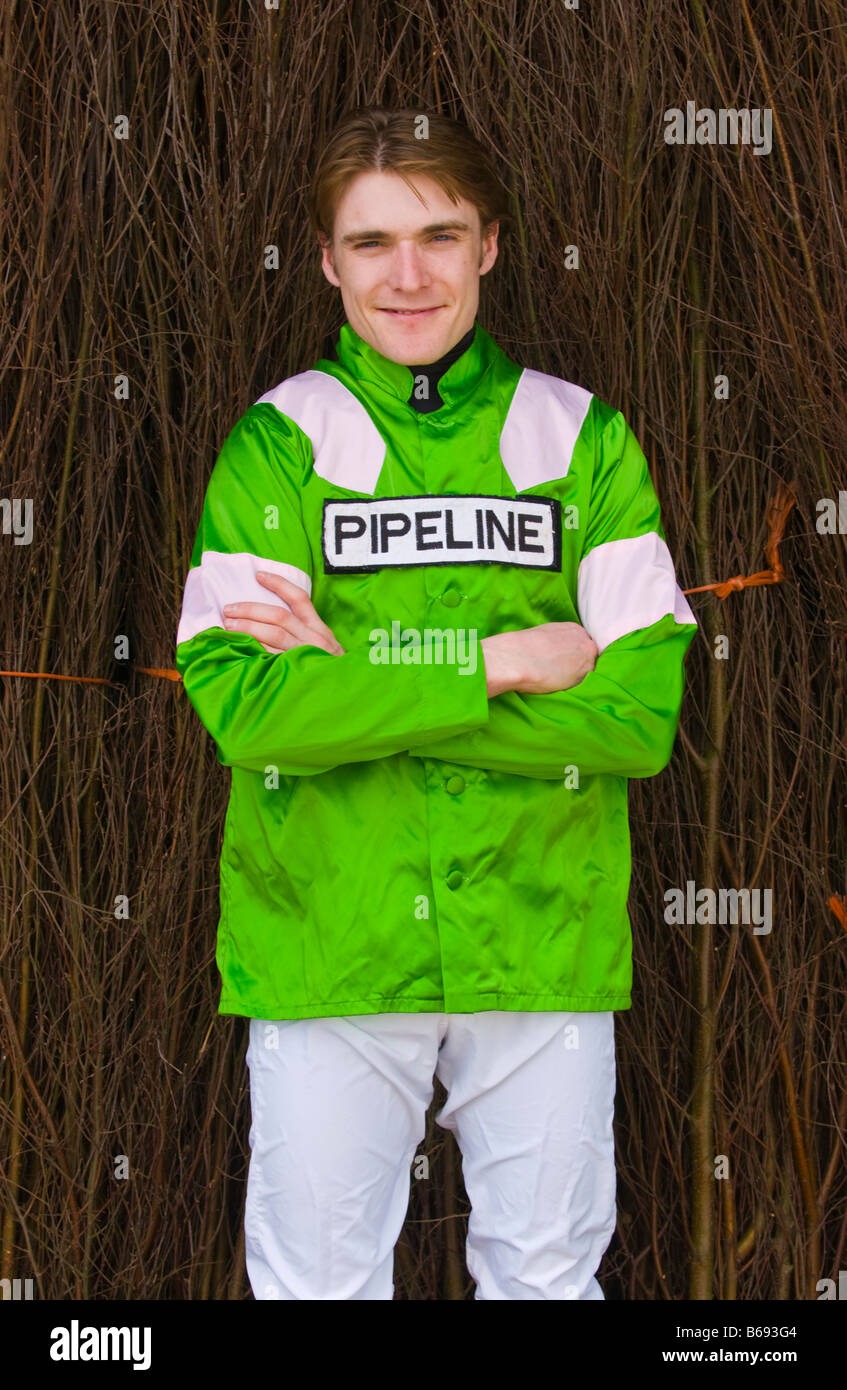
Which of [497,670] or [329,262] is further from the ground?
[329,262]

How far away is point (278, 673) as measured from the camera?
1.56 meters

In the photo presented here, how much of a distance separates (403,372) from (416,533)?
206mm

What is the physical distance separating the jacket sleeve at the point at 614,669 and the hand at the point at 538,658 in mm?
16

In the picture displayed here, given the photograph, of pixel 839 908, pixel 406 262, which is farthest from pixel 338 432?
pixel 839 908

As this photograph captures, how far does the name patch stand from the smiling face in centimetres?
18

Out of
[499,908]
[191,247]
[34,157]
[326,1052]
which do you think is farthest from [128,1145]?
[34,157]

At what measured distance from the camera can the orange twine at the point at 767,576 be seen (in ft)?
7.25

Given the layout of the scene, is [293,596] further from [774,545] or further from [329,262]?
[774,545]

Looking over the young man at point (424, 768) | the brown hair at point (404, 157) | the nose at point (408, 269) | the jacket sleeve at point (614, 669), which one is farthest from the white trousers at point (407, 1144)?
the brown hair at point (404, 157)

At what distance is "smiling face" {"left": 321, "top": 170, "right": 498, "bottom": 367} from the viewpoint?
5.54 ft

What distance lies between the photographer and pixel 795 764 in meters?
2.29

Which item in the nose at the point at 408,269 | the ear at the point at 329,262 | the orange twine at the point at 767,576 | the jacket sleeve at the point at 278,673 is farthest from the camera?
the orange twine at the point at 767,576

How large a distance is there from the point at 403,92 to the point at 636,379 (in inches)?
23.0

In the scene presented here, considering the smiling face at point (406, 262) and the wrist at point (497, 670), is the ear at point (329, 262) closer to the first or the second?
the smiling face at point (406, 262)
